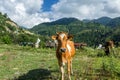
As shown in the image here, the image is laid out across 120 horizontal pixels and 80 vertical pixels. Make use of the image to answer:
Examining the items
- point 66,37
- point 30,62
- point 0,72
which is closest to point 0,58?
point 30,62

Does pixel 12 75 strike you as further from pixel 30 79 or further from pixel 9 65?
pixel 9 65

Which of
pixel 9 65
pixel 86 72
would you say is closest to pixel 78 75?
pixel 86 72

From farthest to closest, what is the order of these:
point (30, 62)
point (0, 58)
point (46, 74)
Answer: point (0, 58) → point (30, 62) → point (46, 74)

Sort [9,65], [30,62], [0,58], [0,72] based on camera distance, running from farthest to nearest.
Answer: [0,58] < [30,62] < [9,65] < [0,72]

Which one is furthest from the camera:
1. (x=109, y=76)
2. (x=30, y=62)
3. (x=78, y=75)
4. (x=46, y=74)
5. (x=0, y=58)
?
(x=0, y=58)

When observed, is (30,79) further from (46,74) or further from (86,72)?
(86,72)

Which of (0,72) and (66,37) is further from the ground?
(66,37)

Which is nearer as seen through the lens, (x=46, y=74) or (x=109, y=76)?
(x=109, y=76)

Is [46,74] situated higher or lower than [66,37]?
lower

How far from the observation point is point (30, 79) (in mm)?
18172

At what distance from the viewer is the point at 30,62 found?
25516 mm

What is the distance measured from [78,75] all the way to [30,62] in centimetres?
842

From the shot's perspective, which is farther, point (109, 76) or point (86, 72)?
point (86, 72)

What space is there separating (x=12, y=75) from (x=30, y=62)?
5.84 meters
